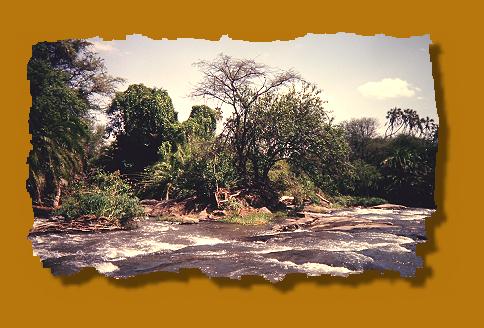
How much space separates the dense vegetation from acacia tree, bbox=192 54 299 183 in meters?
0.02

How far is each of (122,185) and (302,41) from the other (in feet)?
12.9

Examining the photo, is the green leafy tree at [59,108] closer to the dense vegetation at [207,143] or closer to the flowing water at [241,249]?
the dense vegetation at [207,143]

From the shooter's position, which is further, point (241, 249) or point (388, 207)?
point (388, 207)

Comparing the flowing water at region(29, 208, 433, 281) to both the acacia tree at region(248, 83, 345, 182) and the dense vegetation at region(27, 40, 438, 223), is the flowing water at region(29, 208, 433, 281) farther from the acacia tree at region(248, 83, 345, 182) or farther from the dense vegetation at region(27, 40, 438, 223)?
the acacia tree at region(248, 83, 345, 182)

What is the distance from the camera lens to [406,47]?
18.5 ft

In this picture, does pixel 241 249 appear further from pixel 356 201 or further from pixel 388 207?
pixel 388 207

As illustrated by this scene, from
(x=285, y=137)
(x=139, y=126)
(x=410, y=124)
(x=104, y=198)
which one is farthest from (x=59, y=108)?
(x=410, y=124)

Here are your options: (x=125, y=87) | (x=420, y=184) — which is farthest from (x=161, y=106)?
(x=420, y=184)

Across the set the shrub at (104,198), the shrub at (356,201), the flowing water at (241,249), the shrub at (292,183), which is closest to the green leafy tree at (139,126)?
the shrub at (104,198)

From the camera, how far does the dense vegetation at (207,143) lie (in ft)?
18.8

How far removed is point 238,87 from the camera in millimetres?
6059

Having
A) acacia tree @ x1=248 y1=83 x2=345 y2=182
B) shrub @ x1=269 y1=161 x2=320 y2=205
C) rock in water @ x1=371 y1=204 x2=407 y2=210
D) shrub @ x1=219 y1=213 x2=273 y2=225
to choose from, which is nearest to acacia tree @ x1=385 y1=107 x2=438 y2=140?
acacia tree @ x1=248 y1=83 x2=345 y2=182

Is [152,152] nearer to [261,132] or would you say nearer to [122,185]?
[122,185]

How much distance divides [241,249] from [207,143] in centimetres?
213
